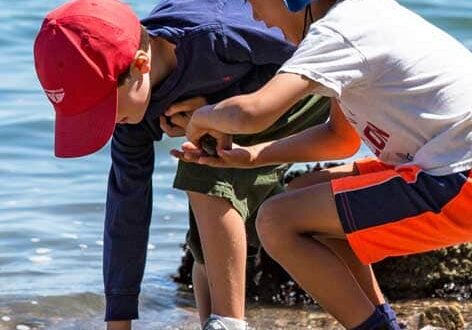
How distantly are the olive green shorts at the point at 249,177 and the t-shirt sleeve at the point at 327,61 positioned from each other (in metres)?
0.68

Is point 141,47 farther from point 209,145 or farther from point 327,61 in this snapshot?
point 327,61

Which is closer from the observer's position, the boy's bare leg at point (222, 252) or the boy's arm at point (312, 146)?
the boy's arm at point (312, 146)

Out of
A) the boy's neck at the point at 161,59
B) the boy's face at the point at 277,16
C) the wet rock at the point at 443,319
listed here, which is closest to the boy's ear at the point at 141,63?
the boy's neck at the point at 161,59

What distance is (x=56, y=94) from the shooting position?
387 cm

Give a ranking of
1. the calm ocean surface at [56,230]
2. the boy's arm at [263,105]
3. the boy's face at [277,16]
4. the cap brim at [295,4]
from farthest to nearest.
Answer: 1. the calm ocean surface at [56,230]
2. the boy's face at [277,16]
3. the cap brim at [295,4]
4. the boy's arm at [263,105]

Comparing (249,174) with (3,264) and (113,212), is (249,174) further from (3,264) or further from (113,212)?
(3,264)

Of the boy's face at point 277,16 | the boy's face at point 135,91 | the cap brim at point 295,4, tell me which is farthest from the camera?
the boy's face at point 135,91

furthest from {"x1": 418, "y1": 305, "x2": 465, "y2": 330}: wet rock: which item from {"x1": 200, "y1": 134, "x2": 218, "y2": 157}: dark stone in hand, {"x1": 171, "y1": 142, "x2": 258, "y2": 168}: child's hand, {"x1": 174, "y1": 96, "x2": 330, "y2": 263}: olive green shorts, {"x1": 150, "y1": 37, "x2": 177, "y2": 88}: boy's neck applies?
{"x1": 150, "y1": 37, "x2": 177, "y2": 88}: boy's neck

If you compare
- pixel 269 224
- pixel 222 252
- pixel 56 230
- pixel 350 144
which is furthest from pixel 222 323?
pixel 56 230

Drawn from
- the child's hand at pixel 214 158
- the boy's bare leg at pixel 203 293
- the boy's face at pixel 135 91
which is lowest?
the boy's bare leg at pixel 203 293

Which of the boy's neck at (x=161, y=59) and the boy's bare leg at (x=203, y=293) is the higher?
the boy's neck at (x=161, y=59)

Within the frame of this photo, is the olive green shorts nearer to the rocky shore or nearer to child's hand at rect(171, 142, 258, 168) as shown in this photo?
child's hand at rect(171, 142, 258, 168)

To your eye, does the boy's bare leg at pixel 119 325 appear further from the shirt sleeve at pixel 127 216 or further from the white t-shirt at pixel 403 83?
the white t-shirt at pixel 403 83

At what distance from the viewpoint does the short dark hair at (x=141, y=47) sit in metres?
3.88
